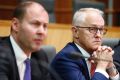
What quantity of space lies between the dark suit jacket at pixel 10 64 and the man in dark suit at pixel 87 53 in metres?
0.25

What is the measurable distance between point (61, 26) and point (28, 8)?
208cm

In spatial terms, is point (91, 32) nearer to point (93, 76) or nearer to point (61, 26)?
point (93, 76)

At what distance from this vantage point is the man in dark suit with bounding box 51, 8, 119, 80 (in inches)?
86.9

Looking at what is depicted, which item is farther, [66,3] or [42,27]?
[66,3]

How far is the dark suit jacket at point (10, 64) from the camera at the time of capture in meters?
1.55

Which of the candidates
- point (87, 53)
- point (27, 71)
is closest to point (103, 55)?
point (87, 53)

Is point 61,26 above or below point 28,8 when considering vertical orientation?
below

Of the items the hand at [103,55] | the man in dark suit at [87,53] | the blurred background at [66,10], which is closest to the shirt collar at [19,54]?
the man in dark suit at [87,53]

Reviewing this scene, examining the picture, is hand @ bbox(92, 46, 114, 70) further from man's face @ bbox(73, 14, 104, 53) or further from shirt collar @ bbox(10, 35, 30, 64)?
shirt collar @ bbox(10, 35, 30, 64)

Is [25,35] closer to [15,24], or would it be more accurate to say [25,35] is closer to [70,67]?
[15,24]

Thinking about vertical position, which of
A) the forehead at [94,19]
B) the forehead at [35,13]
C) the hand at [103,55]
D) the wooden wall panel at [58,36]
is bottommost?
the wooden wall panel at [58,36]

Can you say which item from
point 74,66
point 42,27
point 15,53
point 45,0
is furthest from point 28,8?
point 45,0

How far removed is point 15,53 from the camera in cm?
190

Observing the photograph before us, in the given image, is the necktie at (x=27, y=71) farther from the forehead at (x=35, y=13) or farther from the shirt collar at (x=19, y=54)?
the forehead at (x=35, y=13)
